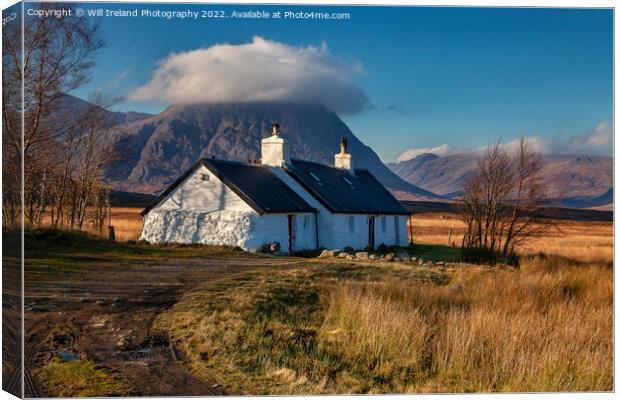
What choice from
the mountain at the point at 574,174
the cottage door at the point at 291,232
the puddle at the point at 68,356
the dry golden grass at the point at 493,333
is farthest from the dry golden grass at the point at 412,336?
the cottage door at the point at 291,232

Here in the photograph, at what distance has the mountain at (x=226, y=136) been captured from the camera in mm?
13305

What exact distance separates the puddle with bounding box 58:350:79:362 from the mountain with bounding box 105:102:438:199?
14.3ft

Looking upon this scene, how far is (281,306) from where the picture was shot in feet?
36.3

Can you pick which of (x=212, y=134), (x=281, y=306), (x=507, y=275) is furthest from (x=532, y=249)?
(x=212, y=134)

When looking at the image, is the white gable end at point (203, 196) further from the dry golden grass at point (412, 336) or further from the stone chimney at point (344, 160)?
the dry golden grass at point (412, 336)

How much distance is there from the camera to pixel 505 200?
13.1m

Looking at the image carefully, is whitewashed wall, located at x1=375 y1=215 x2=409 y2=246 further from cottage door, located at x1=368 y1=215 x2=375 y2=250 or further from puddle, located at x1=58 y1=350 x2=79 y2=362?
puddle, located at x1=58 y1=350 x2=79 y2=362

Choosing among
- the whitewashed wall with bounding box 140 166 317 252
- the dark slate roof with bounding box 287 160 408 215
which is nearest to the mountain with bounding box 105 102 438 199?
the dark slate roof with bounding box 287 160 408 215

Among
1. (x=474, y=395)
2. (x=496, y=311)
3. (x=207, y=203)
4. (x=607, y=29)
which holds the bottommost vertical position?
(x=474, y=395)

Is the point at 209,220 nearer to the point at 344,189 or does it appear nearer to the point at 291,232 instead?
the point at 291,232

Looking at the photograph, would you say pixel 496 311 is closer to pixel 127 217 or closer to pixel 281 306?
pixel 281 306

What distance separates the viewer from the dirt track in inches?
326

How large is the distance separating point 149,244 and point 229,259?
14.0 feet

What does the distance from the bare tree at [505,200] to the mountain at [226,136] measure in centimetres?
205
